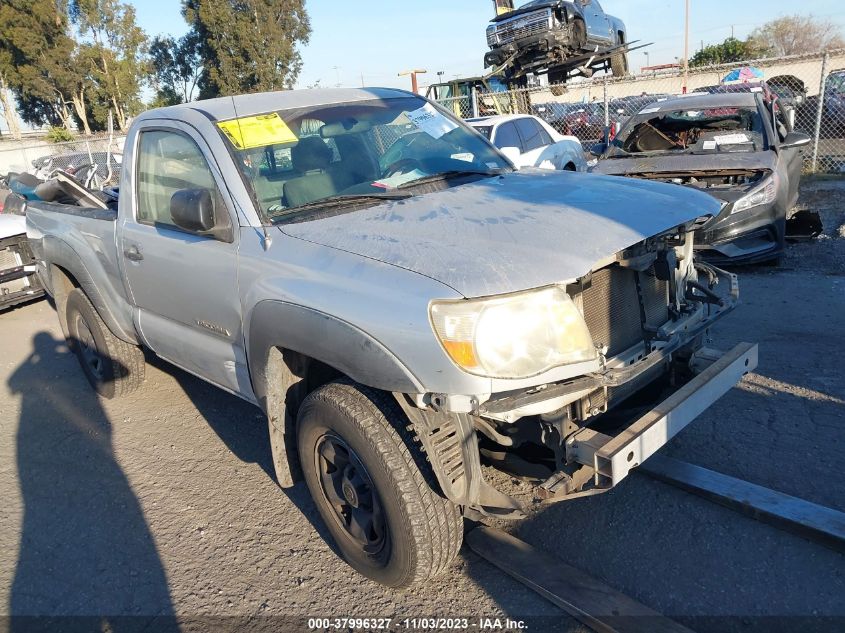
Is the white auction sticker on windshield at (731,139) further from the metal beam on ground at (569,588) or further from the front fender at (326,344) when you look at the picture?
the front fender at (326,344)

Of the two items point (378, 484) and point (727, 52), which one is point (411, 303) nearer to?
point (378, 484)

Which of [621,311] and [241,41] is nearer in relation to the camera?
[621,311]

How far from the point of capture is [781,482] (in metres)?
3.26

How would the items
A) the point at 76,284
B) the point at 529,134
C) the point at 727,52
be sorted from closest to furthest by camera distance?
the point at 76,284 → the point at 529,134 → the point at 727,52

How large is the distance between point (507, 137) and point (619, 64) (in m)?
8.73

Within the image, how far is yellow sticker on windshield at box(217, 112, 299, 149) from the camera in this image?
324 cm

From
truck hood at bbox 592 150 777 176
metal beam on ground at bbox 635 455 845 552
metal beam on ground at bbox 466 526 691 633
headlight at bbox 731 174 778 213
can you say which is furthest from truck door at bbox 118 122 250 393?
truck hood at bbox 592 150 777 176

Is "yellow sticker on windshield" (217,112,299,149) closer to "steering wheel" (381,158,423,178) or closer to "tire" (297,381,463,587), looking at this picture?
"steering wheel" (381,158,423,178)

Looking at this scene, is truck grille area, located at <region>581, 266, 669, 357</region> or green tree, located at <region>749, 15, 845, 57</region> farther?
green tree, located at <region>749, 15, 845, 57</region>

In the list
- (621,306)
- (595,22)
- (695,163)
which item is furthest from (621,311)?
(595,22)

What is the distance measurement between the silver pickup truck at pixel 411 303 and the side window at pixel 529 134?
6448 millimetres

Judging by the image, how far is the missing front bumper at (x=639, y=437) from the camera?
231cm

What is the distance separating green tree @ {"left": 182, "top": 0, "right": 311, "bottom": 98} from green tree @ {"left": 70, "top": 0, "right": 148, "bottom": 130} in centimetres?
453

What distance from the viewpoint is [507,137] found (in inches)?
388
